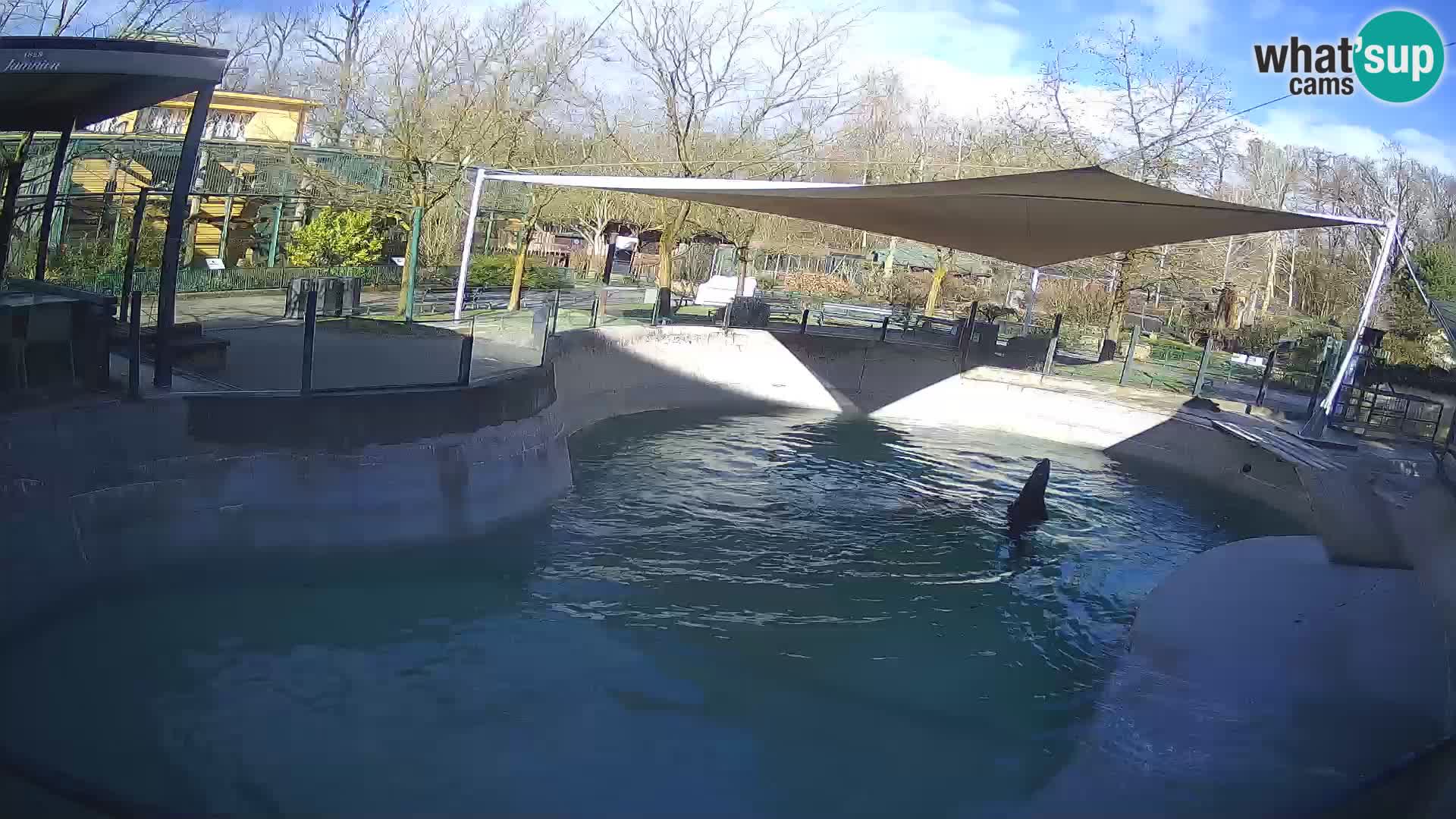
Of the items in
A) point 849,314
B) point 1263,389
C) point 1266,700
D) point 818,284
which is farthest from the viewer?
point 818,284

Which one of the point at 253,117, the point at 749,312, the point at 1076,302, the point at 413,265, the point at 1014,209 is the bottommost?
the point at 749,312

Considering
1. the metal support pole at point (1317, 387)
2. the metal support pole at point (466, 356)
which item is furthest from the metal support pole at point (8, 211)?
the metal support pole at point (1317, 387)

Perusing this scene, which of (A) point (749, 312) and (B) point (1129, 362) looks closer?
(B) point (1129, 362)

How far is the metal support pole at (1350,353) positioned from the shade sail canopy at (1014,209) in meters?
2.28

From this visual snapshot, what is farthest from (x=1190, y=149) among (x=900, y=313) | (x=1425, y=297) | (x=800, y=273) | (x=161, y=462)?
(x=161, y=462)

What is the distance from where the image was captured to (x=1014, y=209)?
414 inches

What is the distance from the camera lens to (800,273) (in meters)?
31.8

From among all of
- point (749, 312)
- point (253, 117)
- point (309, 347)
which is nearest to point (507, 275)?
point (749, 312)

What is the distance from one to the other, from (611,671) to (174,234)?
457 centimetres

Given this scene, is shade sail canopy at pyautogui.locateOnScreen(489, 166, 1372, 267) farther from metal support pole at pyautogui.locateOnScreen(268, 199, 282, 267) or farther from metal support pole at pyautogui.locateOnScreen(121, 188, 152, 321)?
metal support pole at pyautogui.locateOnScreen(268, 199, 282, 267)

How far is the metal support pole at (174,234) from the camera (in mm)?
7539

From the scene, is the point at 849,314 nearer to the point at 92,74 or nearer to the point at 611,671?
the point at 611,671

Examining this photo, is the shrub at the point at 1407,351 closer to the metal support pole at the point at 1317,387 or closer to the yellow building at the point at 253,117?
the metal support pole at the point at 1317,387

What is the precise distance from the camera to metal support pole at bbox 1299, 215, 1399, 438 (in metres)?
Answer: 12.7
